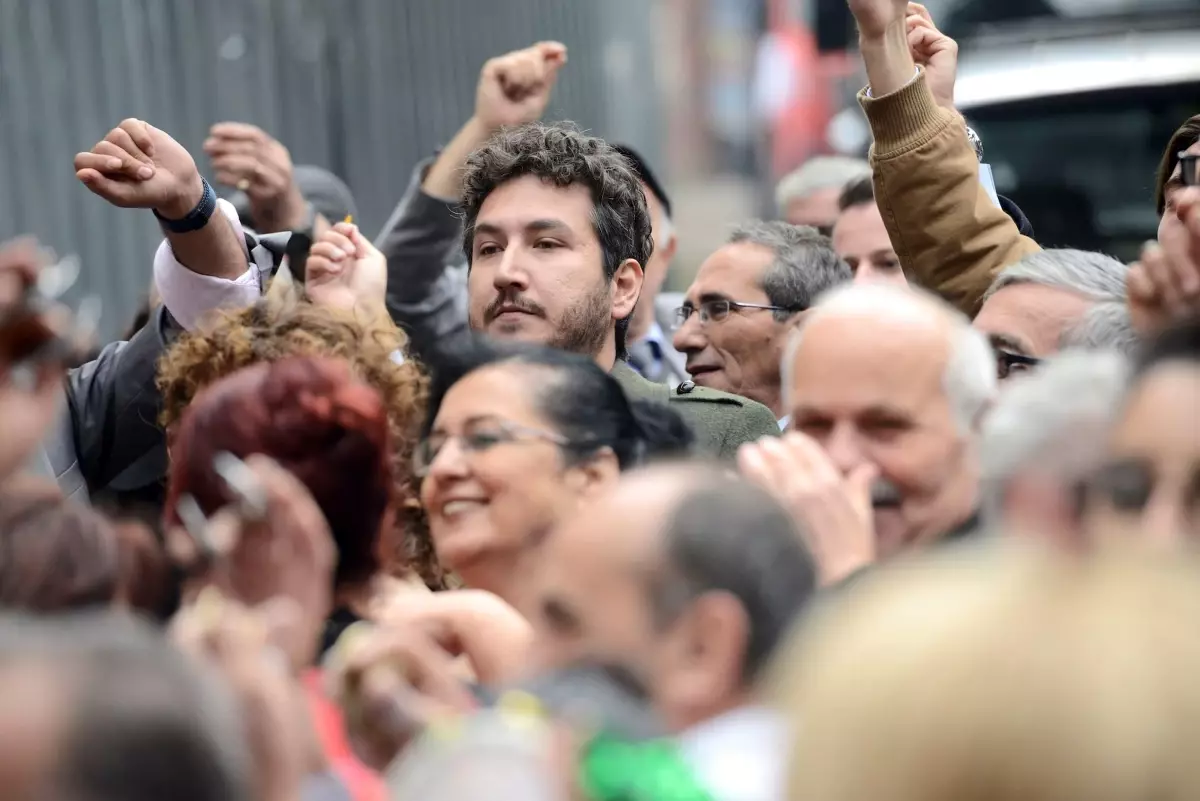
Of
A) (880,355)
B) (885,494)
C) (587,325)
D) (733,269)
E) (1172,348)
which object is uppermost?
(1172,348)

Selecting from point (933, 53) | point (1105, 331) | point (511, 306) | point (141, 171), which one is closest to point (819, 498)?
point (1105, 331)

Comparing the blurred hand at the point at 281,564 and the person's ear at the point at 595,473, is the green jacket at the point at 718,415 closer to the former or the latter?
the person's ear at the point at 595,473

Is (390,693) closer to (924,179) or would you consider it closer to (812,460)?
(812,460)

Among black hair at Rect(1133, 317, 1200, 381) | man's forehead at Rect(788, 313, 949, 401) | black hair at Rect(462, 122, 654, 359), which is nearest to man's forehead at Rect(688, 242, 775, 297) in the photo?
black hair at Rect(462, 122, 654, 359)

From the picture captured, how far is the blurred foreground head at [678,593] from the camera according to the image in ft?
7.52

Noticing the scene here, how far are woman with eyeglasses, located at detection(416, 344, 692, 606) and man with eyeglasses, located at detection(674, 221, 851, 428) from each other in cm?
176

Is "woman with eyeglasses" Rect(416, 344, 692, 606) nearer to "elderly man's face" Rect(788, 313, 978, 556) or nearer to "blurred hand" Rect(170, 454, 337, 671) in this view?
"elderly man's face" Rect(788, 313, 978, 556)

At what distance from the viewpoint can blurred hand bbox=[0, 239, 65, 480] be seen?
109 inches

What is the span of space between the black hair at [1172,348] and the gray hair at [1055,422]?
4 centimetres

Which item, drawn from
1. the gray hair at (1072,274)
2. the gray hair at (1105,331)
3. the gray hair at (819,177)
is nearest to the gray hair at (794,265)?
the gray hair at (819,177)

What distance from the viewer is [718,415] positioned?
4.22 metres

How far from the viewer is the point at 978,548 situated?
77.2 inches

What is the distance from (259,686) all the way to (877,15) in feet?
8.12

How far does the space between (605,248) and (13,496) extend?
7.50 feet
